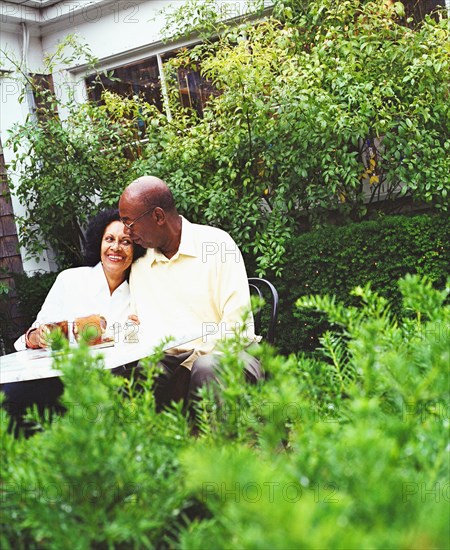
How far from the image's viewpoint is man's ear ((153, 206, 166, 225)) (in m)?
3.38

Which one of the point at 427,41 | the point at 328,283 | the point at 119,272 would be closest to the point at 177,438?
the point at 119,272

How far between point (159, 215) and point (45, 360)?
1013 mm

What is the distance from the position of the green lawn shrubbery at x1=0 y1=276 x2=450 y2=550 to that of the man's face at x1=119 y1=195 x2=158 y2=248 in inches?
90.9

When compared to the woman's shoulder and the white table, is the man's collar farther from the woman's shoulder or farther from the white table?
the white table

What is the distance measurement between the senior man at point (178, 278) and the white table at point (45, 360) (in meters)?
0.50

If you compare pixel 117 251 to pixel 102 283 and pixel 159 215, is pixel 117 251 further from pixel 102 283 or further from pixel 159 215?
pixel 159 215

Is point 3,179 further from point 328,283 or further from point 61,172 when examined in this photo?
point 328,283

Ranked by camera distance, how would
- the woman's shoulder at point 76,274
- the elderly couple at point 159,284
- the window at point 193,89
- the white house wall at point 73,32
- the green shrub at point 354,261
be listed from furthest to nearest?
the white house wall at point 73,32 → the window at point 193,89 → the green shrub at point 354,261 → the woman's shoulder at point 76,274 → the elderly couple at point 159,284

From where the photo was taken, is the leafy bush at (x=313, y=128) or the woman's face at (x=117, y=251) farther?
the leafy bush at (x=313, y=128)

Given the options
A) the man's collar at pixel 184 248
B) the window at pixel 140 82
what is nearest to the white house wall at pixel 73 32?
the window at pixel 140 82

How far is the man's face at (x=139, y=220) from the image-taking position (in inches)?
132

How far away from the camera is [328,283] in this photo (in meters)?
5.39

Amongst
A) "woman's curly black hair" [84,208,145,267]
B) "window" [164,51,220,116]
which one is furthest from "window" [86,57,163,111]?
"woman's curly black hair" [84,208,145,267]

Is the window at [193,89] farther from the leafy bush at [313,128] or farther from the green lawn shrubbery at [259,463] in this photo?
the green lawn shrubbery at [259,463]
